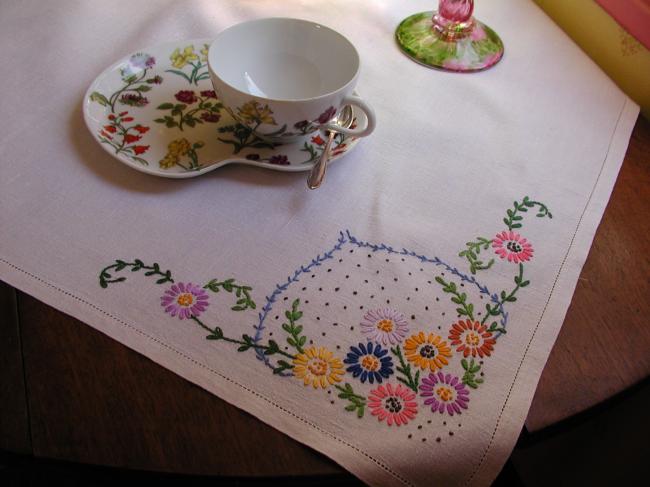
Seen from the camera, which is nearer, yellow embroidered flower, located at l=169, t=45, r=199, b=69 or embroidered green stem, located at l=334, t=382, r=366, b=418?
embroidered green stem, located at l=334, t=382, r=366, b=418

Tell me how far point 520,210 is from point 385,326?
20 cm

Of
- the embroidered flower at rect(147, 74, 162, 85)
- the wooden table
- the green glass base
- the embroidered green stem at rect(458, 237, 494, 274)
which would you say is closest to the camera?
the wooden table

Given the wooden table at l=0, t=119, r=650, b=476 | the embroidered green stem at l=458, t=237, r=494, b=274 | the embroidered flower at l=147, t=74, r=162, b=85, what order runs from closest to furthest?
the wooden table at l=0, t=119, r=650, b=476 → the embroidered green stem at l=458, t=237, r=494, b=274 → the embroidered flower at l=147, t=74, r=162, b=85

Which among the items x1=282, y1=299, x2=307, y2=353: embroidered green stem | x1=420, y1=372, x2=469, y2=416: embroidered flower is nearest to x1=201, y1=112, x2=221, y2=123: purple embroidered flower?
x1=282, y1=299, x2=307, y2=353: embroidered green stem

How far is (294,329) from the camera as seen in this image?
1.44 ft

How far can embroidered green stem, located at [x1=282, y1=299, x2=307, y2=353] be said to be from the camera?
430 mm

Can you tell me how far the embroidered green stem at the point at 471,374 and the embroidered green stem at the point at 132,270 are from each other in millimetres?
243

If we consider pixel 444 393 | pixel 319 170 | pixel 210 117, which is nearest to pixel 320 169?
pixel 319 170

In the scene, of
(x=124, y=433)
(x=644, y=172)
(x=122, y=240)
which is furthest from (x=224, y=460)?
(x=644, y=172)

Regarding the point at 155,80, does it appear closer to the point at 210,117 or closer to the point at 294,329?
the point at 210,117

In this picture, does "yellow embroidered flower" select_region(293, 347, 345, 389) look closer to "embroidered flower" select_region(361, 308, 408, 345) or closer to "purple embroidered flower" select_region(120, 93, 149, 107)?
"embroidered flower" select_region(361, 308, 408, 345)

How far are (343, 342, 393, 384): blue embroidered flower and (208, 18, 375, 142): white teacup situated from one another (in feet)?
0.69

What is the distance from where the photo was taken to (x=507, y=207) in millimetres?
545

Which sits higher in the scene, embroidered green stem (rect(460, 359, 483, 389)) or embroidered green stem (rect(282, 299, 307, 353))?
embroidered green stem (rect(460, 359, 483, 389))
